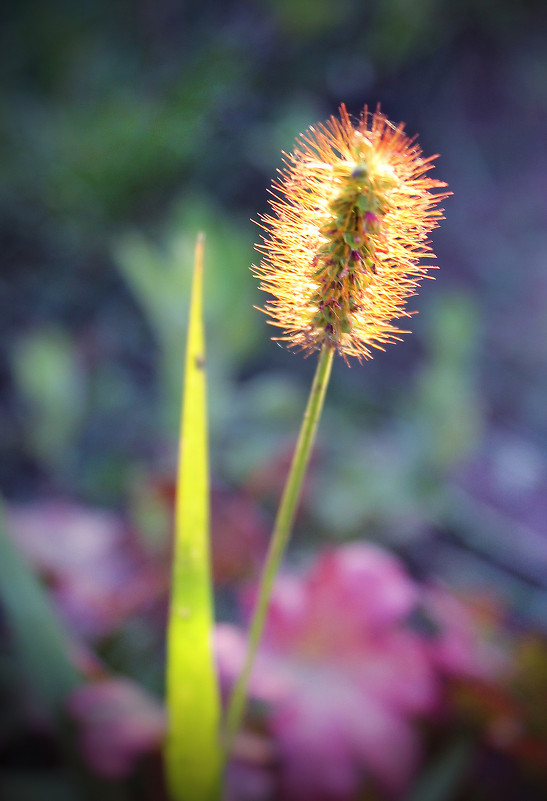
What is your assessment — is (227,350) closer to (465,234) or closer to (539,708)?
(539,708)

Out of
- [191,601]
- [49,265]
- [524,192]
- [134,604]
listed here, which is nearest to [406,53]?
[524,192]

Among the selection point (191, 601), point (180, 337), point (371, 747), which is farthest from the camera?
point (180, 337)

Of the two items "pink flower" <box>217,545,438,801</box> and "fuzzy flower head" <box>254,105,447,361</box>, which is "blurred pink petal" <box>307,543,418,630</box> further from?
"fuzzy flower head" <box>254,105,447,361</box>

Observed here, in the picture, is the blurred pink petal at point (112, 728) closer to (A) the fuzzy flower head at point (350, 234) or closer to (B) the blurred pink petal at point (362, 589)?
(B) the blurred pink petal at point (362, 589)

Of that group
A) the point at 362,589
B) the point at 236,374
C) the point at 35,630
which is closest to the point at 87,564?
the point at 35,630

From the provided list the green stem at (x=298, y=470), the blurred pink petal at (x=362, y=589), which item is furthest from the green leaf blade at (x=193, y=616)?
the blurred pink petal at (x=362, y=589)

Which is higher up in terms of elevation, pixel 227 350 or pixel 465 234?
pixel 465 234
